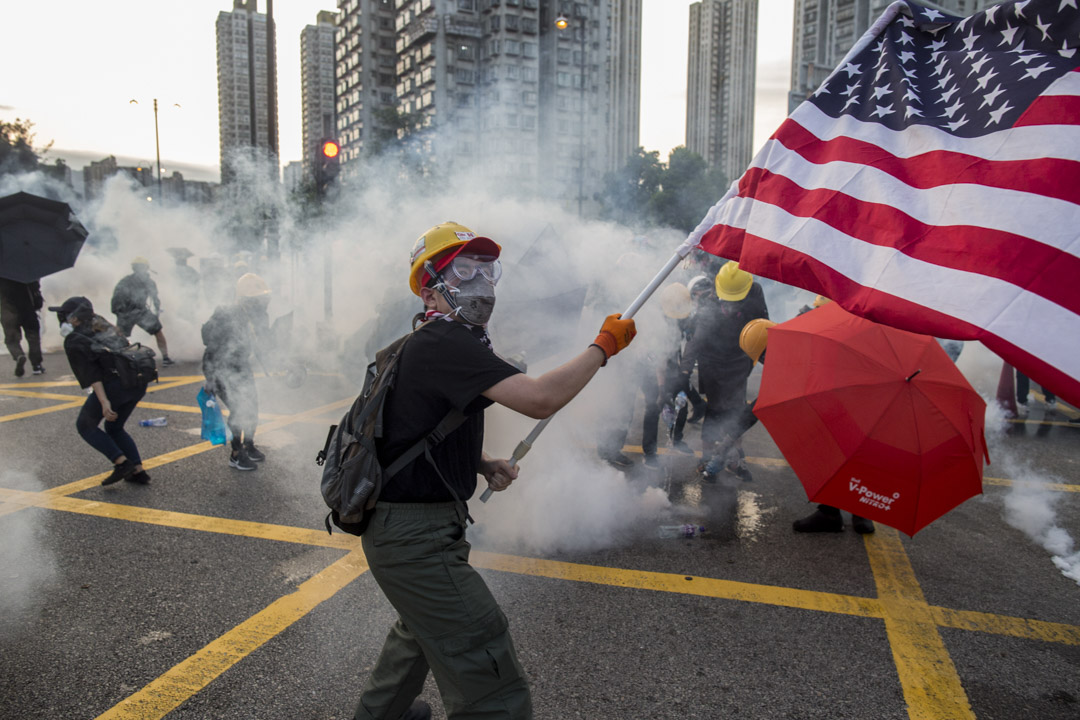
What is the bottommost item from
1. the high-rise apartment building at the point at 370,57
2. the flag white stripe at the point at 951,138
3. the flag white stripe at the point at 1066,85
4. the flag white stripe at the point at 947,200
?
the flag white stripe at the point at 947,200

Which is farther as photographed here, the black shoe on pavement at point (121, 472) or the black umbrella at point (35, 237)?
the black umbrella at point (35, 237)

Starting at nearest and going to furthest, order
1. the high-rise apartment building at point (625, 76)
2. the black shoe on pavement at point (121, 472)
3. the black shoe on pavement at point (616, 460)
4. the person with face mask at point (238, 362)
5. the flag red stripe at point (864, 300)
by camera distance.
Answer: the flag red stripe at point (864, 300) < the black shoe on pavement at point (121, 472) < the person with face mask at point (238, 362) < the black shoe on pavement at point (616, 460) < the high-rise apartment building at point (625, 76)

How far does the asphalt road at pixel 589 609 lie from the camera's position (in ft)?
8.78

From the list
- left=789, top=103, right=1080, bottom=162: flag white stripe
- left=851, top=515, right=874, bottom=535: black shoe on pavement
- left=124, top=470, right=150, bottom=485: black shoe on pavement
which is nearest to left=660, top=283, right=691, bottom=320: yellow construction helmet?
left=851, top=515, right=874, bottom=535: black shoe on pavement

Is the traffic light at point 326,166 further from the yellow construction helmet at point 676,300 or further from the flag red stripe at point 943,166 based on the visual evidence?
the flag red stripe at point 943,166

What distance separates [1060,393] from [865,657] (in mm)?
1667

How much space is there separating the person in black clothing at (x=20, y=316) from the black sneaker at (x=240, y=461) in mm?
5990

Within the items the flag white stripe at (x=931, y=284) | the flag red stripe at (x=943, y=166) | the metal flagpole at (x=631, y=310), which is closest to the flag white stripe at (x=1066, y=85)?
the flag red stripe at (x=943, y=166)

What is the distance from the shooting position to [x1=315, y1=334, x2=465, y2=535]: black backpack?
197 cm

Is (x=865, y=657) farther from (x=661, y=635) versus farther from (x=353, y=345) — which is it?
(x=353, y=345)

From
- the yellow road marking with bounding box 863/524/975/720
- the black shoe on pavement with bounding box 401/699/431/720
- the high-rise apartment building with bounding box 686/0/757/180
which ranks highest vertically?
the high-rise apartment building with bounding box 686/0/757/180

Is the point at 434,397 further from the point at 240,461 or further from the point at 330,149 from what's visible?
the point at 330,149

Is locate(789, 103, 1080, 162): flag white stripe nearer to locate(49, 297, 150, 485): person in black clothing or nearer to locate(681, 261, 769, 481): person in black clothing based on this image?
locate(681, 261, 769, 481): person in black clothing

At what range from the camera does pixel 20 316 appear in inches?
367
